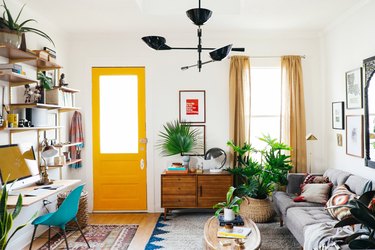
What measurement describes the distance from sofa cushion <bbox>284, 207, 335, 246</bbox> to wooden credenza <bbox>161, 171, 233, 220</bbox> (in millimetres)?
1155

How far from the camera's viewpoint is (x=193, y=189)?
14.6 ft

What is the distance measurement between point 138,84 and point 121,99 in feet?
1.17

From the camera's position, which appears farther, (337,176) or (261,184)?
(261,184)

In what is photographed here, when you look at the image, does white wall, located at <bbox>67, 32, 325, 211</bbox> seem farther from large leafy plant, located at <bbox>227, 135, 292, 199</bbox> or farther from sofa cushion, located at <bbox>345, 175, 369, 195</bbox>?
sofa cushion, located at <bbox>345, 175, 369, 195</bbox>

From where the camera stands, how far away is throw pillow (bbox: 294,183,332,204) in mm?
3662

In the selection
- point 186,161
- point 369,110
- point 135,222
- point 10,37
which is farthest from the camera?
point 186,161

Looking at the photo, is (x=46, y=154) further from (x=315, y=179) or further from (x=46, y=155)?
(x=315, y=179)

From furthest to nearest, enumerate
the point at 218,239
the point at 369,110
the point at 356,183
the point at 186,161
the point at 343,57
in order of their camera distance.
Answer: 1. the point at 186,161
2. the point at 343,57
3. the point at 369,110
4. the point at 356,183
5. the point at 218,239

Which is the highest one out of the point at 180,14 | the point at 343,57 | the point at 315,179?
the point at 180,14

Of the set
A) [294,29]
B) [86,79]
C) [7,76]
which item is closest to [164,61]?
[86,79]

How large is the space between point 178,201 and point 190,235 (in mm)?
716

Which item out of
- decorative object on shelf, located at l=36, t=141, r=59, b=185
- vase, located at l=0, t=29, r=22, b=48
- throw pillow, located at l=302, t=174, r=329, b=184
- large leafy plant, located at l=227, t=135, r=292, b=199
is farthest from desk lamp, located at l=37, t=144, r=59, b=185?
throw pillow, located at l=302, t=174, r=329, b=184

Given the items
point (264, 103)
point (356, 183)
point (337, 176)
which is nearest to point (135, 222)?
point (264, 103)

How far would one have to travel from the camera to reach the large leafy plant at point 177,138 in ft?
15.2
